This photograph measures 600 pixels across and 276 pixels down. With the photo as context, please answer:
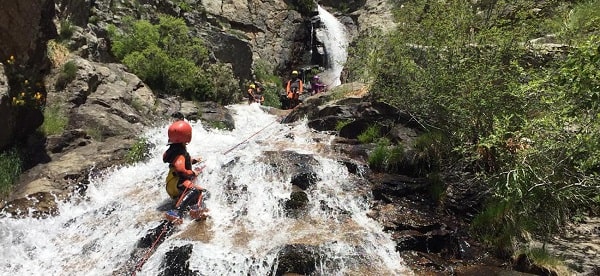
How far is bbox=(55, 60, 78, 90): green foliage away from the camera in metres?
11.4

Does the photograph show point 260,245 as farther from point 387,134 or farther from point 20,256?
point 387,134

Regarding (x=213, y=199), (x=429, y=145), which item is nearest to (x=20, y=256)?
(x=213, y=199)

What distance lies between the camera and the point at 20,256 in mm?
6305

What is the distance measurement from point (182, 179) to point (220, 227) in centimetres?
105

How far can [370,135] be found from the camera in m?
10.8

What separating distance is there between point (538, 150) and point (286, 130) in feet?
27.9

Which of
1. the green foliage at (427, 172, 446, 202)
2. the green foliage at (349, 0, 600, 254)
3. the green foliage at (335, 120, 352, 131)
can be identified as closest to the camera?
the green foliage at (349, 0, 600, 254)

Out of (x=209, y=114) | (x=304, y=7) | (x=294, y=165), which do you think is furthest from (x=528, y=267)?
(x=304, y=7)

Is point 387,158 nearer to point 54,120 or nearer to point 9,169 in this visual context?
point 9,169

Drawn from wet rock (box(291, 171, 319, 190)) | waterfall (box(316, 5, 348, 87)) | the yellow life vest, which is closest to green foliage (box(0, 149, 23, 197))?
the yellow life vest

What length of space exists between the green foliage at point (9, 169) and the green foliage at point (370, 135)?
7.63 m

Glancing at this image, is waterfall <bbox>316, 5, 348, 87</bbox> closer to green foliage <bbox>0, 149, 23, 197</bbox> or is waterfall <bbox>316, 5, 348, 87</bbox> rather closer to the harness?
the harness

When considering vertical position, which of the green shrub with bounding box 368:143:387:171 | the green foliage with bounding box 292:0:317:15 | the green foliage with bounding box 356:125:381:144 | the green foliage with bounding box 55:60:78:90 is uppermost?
the green foliage with bounding box 292:0:317:15

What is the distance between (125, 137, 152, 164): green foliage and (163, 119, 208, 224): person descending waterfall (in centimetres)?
300
